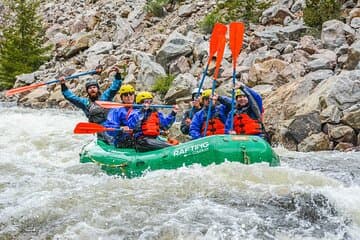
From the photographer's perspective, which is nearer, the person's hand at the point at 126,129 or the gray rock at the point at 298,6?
the person's hand at the point at 126,129

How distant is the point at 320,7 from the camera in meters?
13.2

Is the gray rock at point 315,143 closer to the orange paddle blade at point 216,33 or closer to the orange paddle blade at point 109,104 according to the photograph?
the orange paddle blade at point 216,33

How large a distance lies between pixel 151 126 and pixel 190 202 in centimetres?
217

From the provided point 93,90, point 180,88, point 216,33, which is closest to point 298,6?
point 180,88

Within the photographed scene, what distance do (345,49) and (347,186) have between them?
17.1ft

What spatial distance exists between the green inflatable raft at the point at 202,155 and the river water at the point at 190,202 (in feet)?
0.41

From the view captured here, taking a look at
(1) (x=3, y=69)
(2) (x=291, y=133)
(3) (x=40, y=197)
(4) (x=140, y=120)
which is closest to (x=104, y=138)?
(4) (x=140, y=120)

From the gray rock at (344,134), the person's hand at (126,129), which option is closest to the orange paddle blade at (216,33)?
the person's hand at (126,129)

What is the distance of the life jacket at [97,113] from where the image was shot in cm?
833

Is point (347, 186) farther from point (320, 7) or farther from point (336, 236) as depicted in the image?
point (320, 7)

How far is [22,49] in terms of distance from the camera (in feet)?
69.0

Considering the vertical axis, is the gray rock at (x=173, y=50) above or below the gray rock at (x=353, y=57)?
above

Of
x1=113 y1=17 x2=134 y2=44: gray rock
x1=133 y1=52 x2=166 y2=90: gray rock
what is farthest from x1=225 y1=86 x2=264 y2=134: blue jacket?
x1=113 y1=17 x2=134 y2=44: gray rock

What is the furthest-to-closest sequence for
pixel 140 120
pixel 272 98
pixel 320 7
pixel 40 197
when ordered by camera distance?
pixel 320 7, pixel 272 98, pixel 140 120, pixel 40 197
